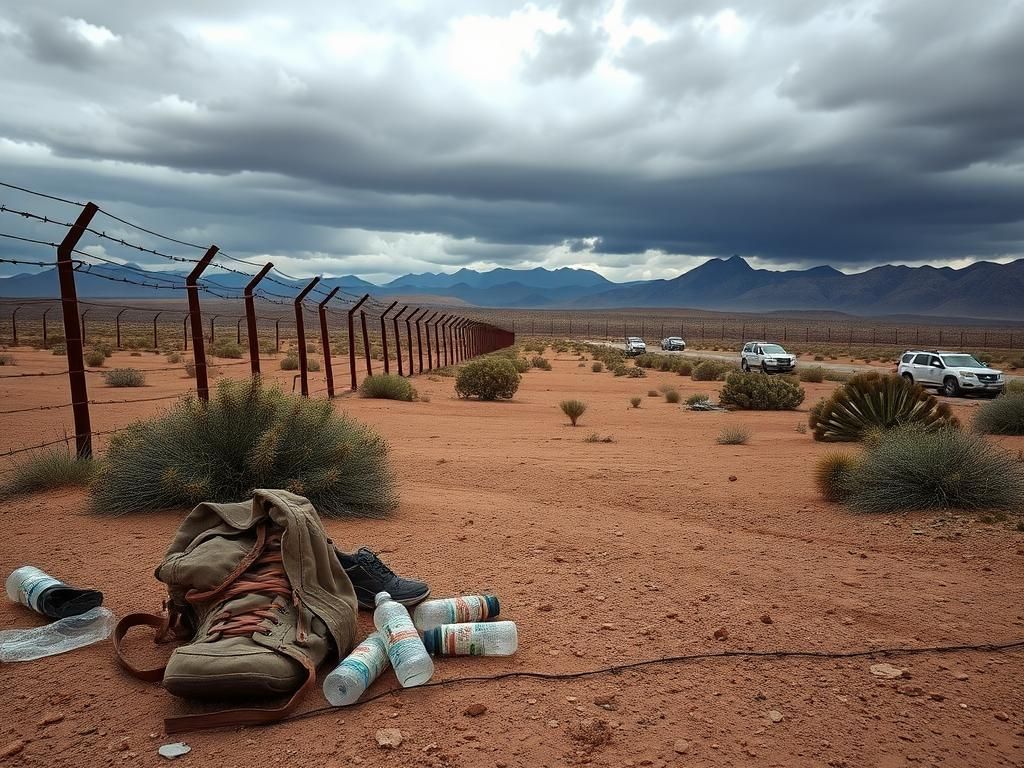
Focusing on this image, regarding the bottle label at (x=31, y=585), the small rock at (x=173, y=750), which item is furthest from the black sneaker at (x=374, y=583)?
the bottle label at (x=31, y=585)

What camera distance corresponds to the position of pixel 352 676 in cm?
401

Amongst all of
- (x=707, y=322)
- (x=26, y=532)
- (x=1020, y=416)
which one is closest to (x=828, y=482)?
(x=26, y=532)

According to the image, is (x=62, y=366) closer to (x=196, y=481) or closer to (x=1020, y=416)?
(x=196, y=481)

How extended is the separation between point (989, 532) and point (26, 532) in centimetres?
890

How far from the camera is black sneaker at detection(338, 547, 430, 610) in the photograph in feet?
16.9

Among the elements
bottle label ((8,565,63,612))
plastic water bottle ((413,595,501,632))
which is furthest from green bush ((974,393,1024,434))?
bottle label ((8,565,63,612))

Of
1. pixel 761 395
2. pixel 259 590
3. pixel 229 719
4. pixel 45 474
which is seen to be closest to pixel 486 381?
pixel 761 395

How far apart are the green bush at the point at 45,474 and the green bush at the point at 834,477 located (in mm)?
8292

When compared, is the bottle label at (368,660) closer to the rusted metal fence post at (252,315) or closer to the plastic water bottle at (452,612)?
the plastic water bottle at (452,612)

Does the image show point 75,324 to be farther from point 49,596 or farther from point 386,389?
point 386,389

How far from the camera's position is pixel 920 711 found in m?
4.08

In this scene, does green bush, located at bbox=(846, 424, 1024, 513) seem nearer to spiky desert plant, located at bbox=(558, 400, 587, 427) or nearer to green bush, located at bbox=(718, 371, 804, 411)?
spiky desert plant, located at bbox=(558, 400, 587, 427)

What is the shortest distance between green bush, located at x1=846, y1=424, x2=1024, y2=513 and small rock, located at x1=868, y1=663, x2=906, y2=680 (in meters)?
4.21

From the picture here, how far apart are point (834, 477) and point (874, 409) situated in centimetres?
570
